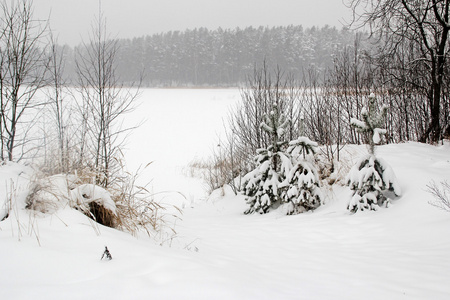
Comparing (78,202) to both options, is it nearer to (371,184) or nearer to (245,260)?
(245,260)

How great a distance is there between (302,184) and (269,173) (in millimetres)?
831

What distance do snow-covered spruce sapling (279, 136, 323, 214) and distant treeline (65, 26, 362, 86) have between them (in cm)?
5041

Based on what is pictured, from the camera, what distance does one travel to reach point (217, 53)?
229 feet

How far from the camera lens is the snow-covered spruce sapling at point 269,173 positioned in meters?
6.36

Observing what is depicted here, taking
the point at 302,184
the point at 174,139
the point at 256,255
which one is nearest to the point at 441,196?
the point at 302,184

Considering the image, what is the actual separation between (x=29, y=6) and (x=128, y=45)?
261 feet

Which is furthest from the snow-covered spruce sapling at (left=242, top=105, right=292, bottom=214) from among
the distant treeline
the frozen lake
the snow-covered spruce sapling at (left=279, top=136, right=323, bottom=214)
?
the distant treeline

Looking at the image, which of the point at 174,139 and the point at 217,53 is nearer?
the point at 174,139

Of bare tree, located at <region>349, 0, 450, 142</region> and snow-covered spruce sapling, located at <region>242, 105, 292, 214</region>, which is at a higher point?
bare tree, located at <region>349, 0, 450, 142</region>

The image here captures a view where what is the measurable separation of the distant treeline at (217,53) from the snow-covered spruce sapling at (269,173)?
164 ft

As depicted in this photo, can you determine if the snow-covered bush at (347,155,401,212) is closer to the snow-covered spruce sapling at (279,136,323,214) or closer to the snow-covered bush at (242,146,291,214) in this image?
the snow-covered spruce sapling at (279,136,323,214)

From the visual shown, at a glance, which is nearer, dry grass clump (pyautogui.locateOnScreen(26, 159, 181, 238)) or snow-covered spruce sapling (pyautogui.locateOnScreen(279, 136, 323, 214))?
dry grass clump (pyautogui.locateOnScreen(26, 159, 181, 238))

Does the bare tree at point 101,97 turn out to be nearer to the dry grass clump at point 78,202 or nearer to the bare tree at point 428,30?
the dry grass clump at point 78,202

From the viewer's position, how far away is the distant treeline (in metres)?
57.9
